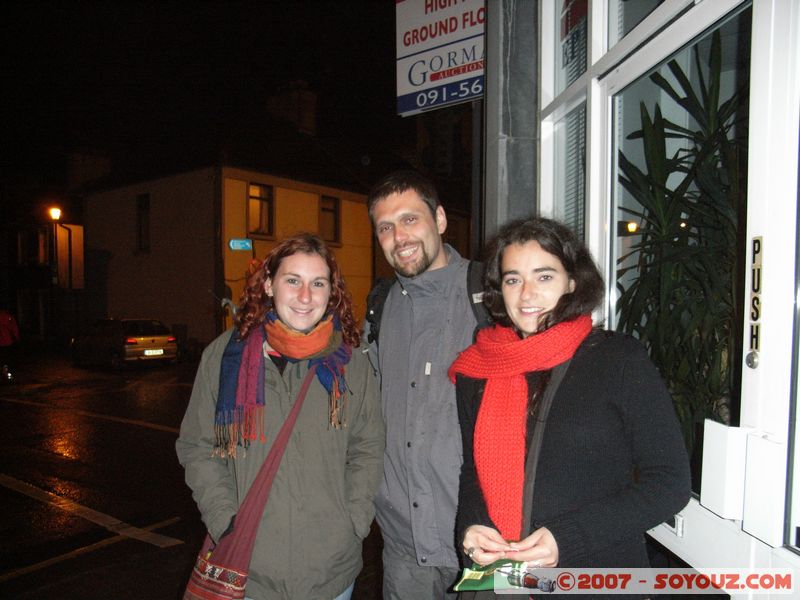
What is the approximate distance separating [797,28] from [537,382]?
1.24 metres

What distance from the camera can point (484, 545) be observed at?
1674 millimetres

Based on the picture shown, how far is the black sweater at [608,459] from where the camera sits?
1.56m

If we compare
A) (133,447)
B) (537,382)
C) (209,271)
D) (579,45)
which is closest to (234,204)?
(209,271)

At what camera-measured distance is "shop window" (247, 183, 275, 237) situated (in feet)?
60.2

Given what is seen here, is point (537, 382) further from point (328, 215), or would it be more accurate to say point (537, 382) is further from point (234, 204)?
point (328, 215)

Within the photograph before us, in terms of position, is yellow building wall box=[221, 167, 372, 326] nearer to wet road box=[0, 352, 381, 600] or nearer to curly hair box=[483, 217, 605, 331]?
wet road box=[0, 352, 381, 600]

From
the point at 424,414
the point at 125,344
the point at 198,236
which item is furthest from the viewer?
the point at 198,236

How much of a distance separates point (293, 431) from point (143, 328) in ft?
48.0

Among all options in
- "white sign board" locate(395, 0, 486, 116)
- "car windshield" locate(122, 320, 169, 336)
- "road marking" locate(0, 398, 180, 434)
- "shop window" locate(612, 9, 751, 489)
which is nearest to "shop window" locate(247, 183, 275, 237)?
"car windshield" locate(122, 320, 169, 336)

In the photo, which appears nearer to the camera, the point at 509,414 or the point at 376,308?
the point at 509,414

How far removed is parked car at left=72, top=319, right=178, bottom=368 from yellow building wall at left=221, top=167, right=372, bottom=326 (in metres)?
2.74

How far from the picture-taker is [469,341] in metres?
2.45

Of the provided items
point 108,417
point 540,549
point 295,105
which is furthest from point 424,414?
point 295,105

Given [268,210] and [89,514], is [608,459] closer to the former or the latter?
[89,514]
